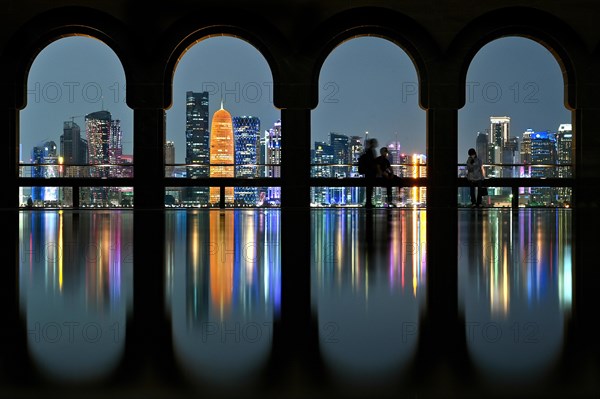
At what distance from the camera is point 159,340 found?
6.84 feet

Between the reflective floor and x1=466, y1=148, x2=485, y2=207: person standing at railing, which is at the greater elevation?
x1=466, y1=148, x2=485, y2=207: person standing at railing

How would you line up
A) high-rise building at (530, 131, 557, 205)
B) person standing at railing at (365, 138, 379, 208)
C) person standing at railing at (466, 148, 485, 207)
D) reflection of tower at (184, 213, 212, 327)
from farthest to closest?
high-rise building at (530, 131, 557, 205)
person standing at railing at (466, 148, 485, 207)
person standing at railing at (365, 138, 379, 208)
reflection of tower at (184, 213, 212, 327)

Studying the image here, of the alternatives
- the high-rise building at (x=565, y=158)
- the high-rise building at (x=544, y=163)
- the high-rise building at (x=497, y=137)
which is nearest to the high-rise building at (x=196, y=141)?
the high-rise building at (x=497, y=137)

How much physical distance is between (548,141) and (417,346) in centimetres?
2100

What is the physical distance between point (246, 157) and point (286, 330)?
17.9 metres

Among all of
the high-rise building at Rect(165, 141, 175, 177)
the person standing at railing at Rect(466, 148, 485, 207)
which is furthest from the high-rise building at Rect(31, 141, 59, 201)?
the person standing at railing at Rect(466, 148, 485, 207)

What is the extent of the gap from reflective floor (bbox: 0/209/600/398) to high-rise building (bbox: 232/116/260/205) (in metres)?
14.8

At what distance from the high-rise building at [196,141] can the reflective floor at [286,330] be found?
48.3ft

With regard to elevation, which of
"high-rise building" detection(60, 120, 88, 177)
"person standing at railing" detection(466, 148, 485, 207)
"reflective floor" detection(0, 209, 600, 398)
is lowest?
"reflective floor" detection(0, 209, 600, 398)

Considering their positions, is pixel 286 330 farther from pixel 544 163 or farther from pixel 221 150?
pixel 221 150

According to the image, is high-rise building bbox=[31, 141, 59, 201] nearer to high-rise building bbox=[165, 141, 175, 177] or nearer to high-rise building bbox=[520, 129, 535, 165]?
high-rise building bbox=[165, 141, 175, 177]

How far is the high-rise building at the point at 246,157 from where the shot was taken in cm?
1956

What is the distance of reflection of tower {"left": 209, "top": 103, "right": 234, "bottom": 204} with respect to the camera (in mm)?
19641

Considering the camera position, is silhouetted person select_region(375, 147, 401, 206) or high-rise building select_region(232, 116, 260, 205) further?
high-rise building select_region(232, 116, 260, 205)
